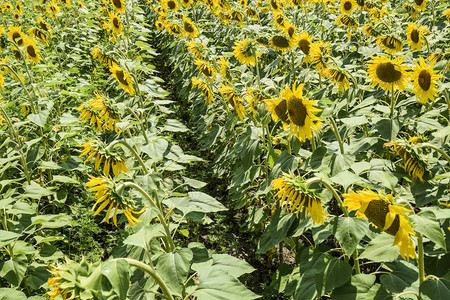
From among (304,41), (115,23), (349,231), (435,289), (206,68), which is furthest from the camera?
(115,23)

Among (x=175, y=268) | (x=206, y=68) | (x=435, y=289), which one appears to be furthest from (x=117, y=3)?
(x=435, y=289)

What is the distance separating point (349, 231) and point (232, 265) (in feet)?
1.97

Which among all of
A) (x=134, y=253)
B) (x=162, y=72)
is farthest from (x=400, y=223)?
(x=162, y=72)

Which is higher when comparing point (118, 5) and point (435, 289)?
point (118, 5)

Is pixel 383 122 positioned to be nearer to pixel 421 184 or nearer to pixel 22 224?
pixel 421 184

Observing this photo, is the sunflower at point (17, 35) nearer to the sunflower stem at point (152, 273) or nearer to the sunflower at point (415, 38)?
the sunflower stem at point (152, 273)

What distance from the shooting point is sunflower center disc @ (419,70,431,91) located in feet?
7.39

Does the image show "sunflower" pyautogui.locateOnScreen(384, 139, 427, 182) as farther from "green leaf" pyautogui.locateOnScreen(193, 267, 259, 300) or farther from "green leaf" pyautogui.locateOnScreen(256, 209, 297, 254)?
"green leaf" pyautogui.locateOnScreen(193, 267, 259, 300)

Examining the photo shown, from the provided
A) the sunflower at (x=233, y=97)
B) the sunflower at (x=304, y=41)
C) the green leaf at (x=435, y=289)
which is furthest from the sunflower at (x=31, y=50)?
the green leaf at (x=435, y=289)

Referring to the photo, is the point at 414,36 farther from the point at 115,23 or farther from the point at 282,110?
the point at 115,23

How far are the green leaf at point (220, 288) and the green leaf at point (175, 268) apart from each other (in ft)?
0.27

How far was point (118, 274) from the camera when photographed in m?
1.12

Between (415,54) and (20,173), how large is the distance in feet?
14.4

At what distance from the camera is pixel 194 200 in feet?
6.86
